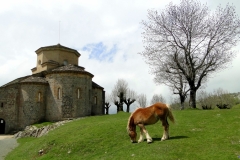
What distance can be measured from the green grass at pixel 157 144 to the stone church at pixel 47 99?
51.4ft

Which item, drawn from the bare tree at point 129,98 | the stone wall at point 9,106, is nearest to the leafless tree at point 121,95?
the bare tree at point 129,98

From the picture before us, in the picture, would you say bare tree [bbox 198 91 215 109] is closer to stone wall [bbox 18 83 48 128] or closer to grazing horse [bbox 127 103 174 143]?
stone wall [bbox 18 83 48 128]

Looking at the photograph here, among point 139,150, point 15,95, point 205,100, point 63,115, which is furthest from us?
point 205,100

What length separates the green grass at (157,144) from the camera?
11.2 m

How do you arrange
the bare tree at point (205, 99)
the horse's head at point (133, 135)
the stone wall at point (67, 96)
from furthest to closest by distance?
the bare tree at point (205, 99), the stone wall at point (67, 96), the horse's head at point (133, 135)

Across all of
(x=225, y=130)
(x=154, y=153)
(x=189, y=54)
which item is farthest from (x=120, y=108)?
(x=154, y=153)

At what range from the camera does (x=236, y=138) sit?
1318cm

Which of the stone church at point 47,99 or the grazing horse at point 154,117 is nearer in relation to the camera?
the grazing horse at point 154,117

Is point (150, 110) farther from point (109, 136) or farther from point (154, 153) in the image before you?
point (109, 136)

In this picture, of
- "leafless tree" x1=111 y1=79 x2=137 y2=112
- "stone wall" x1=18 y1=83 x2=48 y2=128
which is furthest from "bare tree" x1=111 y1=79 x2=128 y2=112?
"stone wall" x1=18 y1=83 x2=48 y2=128

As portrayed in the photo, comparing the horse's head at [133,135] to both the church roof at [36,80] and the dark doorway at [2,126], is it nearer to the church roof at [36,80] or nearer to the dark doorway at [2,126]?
the church roof at [36,80]

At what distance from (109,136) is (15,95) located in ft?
88.5

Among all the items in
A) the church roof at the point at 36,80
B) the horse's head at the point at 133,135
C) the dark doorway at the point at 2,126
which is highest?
the church roof at the point at 36,80

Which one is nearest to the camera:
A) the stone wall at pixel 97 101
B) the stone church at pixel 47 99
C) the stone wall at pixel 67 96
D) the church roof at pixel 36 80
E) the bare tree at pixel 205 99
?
the stone wall at pixel 67 96
